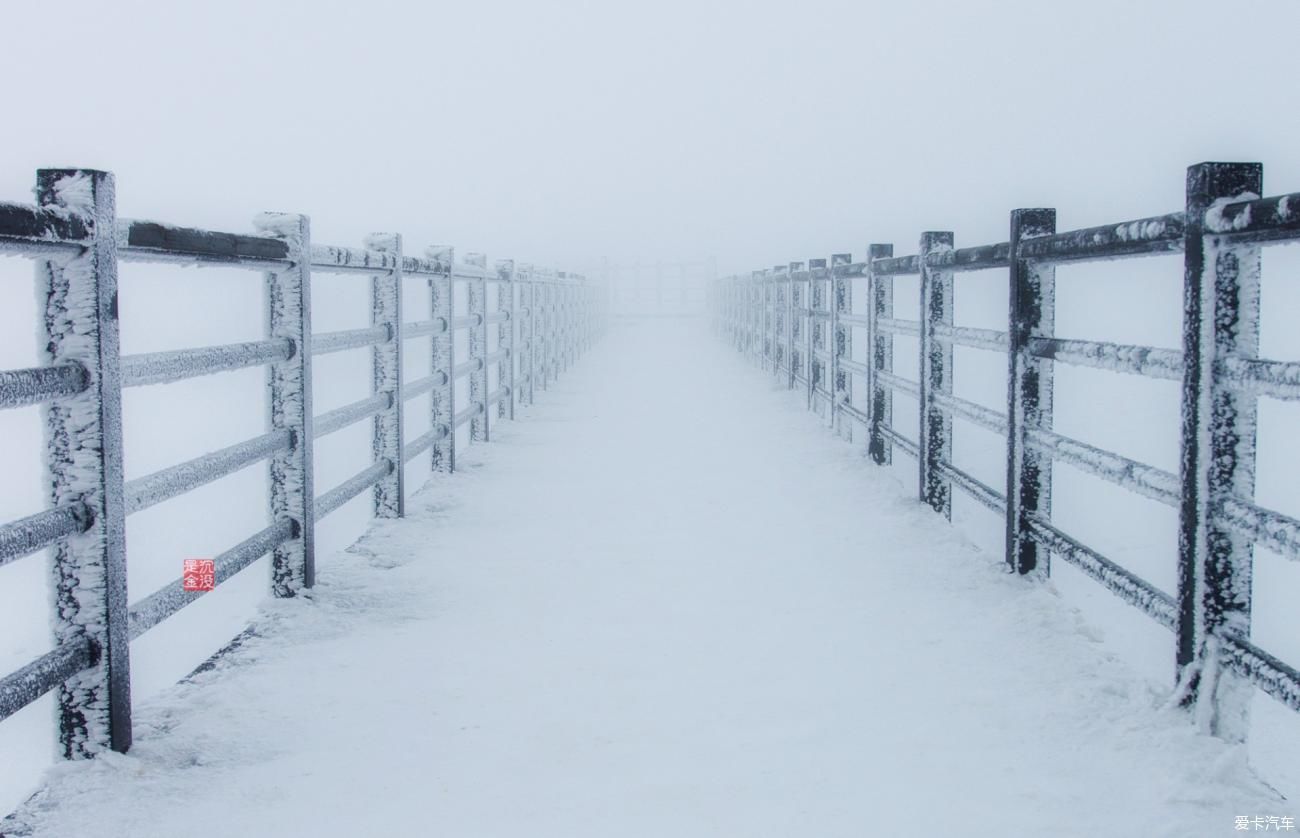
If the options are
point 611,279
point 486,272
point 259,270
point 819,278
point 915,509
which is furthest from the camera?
point 611,279

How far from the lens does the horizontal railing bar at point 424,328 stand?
5823 millimetres

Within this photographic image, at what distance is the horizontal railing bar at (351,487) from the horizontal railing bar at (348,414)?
25cm

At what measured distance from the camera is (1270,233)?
239cm

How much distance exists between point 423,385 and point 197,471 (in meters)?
3.09

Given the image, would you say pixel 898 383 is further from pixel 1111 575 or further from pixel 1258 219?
pixel 1258 219

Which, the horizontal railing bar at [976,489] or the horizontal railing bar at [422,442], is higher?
the horizontal railing bar at [422,442]

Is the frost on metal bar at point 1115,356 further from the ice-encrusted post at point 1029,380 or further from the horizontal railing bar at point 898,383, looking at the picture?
the horizontal railing bar at point 898,383

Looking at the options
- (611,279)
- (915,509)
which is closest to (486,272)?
(915,509)

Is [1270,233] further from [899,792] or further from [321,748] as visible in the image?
A: [321,748]

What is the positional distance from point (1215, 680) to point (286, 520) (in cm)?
306

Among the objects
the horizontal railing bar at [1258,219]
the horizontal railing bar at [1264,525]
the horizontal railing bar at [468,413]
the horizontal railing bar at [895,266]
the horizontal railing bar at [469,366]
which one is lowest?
the horizontal railing bar at [468,413]

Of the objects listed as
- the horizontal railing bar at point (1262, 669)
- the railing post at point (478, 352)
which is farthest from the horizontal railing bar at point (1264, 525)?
the railing post at point (478, 352)

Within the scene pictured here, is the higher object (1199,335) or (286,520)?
(1199,335)

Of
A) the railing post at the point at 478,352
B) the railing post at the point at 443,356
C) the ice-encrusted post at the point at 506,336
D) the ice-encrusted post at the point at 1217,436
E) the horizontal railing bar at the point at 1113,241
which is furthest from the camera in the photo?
the ice-encrusted post at the point at 506,336
